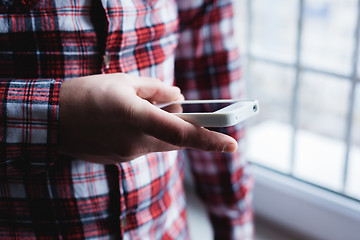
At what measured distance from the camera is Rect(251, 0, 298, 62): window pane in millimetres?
1027

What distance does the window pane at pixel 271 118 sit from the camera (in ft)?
3.72

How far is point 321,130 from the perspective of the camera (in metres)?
1.17

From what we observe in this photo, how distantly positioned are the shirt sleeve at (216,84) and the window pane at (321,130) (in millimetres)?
231

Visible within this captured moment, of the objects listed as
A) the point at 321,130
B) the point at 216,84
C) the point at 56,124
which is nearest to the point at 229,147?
the point at 56,124

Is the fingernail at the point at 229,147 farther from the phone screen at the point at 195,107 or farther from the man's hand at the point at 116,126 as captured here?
the phone screen at the point at 195,107

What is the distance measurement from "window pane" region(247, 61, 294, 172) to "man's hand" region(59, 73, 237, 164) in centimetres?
66

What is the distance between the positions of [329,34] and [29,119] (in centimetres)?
71

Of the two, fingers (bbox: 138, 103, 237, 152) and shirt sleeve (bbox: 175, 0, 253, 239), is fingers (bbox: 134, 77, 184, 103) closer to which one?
fingers (bbox: 138, 103, 237, 152)

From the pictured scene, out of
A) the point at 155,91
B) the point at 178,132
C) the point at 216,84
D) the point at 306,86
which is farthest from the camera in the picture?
the point at 306,86

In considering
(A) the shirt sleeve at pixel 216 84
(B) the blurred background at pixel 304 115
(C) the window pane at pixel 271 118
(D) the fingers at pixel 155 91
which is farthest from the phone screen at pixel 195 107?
(C) the window pane at pixel 271 118

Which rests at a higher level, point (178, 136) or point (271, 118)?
point (178, 136)

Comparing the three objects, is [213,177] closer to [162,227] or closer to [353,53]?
[162,227]

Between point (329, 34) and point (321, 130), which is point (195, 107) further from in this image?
point (321, 130)

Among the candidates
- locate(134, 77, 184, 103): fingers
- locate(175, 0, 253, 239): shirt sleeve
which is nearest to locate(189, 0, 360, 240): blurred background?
locate(175, 0, 253, 239): shirt sleeve
